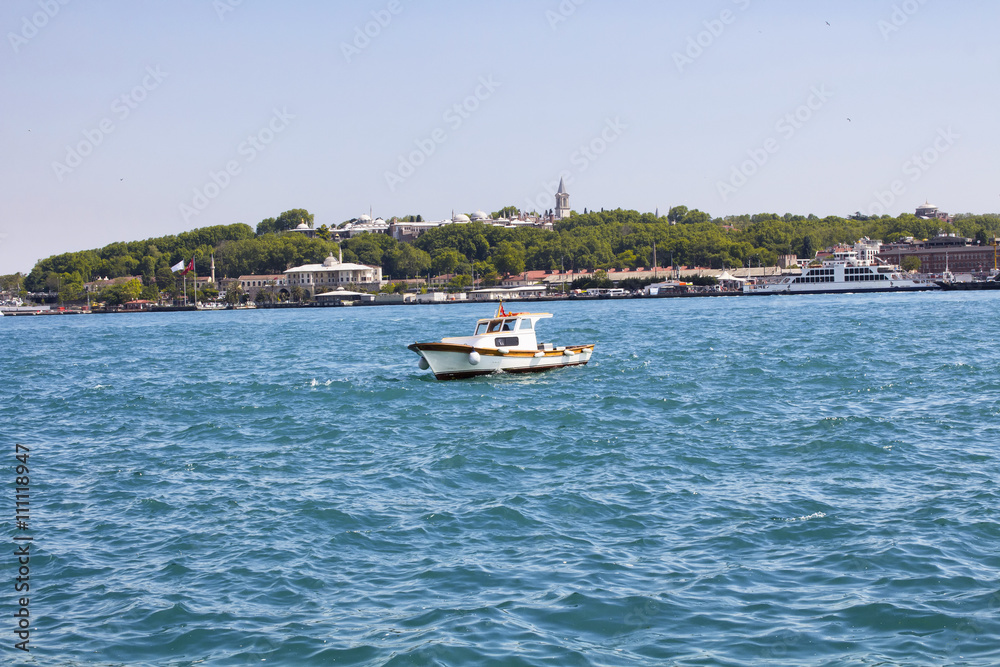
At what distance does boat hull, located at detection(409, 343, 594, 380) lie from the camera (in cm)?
2661

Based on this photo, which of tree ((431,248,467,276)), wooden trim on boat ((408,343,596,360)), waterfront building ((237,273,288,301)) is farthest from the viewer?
tree ((431,248,467,276))

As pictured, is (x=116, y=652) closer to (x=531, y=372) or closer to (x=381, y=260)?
(x=531, y=372)

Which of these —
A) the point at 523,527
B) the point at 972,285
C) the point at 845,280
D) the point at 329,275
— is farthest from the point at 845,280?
the point at 523,527

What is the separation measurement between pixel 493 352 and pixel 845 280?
110274 millimetres

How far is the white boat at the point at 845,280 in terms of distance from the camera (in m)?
124

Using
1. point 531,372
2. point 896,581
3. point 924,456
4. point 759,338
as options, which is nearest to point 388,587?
point 896,581

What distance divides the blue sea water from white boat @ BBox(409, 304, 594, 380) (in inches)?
105

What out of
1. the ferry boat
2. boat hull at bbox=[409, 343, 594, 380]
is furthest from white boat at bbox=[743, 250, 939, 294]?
boat hull at bbox=[409, 343, 594, 380]

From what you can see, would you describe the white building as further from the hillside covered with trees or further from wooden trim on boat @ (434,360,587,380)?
wooden trim on boat @ (434,360,587,380)

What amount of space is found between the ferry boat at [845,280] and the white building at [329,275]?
2790 inches

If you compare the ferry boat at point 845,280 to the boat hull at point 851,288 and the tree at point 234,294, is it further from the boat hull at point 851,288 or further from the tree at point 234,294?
the tree at point 234,294

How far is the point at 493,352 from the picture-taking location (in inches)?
1060

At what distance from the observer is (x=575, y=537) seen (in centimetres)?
1062

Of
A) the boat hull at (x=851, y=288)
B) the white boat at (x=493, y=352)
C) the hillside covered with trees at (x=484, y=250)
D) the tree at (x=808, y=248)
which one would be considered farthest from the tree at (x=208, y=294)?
the white boat at (x=493, y=352)
